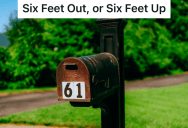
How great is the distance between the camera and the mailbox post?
6.41 feet

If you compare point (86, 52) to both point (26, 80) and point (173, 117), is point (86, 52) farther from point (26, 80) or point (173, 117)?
point (173, 117)

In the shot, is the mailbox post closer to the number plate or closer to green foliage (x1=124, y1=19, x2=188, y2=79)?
the number plate

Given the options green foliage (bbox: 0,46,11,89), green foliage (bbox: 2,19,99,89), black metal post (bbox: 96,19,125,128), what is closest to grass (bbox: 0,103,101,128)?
black metal post (bbox: 96,19,125,128)

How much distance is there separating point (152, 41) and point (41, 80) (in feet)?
27.4

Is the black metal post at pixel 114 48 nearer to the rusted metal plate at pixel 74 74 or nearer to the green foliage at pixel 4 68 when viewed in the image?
the rusted metal plate at pixel 74 74

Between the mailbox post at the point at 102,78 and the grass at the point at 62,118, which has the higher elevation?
the mailbox post at the point at 102,78

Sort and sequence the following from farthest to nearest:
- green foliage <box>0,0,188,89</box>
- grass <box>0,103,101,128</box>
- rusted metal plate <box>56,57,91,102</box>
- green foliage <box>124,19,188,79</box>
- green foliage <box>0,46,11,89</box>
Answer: green foliage <box>124,19,188,79</box> → green foliage <box>0,0,188,89</box> → green foliage <box>0,46,11,89</box> → grass <box>0,103,101,128</box> → rusted metal plate <box>56,57,91,102</box>

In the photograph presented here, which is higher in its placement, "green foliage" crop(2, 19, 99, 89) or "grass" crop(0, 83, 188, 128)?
"green foliage" crop(2, 19, 99, 89)

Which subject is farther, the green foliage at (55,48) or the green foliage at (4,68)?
the green foliage at (55,48)

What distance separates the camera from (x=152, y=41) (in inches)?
655

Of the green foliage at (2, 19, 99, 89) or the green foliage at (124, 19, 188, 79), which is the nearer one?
the green foliage at (2, 19, 99, 89)

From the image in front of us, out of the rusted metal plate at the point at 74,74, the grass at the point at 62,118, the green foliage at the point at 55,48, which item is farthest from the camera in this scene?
the green foliage at the point at 55,48

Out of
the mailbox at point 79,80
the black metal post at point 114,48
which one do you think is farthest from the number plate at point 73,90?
the black metal post at point 114,48

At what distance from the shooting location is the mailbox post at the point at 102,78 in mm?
1953
